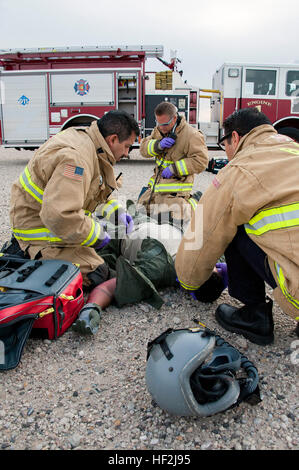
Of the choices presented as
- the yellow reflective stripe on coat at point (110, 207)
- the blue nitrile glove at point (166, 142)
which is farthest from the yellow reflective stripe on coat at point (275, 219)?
the blue nitrile glove at point (166, 142)

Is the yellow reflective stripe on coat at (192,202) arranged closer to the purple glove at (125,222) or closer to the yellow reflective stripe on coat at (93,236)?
the purple glove at (125,222)

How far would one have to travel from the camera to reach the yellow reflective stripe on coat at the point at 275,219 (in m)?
1.83

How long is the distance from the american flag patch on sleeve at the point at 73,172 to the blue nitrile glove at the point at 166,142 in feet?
8.02

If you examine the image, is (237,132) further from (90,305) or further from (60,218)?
(90,305)

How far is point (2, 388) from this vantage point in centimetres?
197

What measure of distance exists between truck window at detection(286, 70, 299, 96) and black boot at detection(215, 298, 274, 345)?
8718 millimetres

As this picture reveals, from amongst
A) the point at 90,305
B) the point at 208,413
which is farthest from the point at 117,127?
the point at 208,413

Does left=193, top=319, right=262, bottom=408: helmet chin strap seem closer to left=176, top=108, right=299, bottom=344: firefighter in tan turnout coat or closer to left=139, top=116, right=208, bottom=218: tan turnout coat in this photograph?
left=176, top=108, right=299, bottom=344: firefighter in tan turnout coat

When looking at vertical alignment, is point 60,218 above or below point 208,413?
above

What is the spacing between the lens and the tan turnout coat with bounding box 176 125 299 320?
184cm

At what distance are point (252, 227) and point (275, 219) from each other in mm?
151
